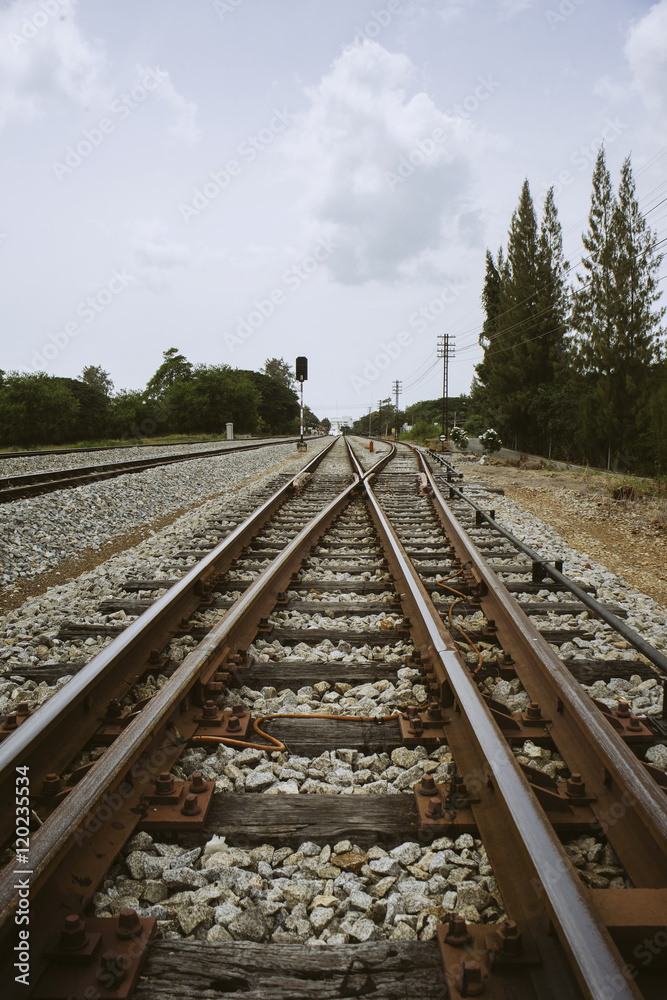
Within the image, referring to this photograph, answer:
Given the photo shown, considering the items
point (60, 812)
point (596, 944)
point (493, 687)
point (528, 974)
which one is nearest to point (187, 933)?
point (60, 812)

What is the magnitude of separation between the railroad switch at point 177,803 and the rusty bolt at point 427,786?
65 cm

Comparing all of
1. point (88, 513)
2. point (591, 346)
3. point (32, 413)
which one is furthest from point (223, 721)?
point (32, 413)

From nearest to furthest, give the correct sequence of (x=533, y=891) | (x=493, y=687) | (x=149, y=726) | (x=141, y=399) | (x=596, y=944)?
(x=596, y=944), (x=533, y=891), (x=149, y=726), (x=493, y=687), (x=141, y=399)

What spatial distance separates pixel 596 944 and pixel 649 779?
2.23 ft

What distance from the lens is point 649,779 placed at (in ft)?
5.25

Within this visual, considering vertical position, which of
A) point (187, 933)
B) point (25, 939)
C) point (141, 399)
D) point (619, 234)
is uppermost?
point (619, 234)

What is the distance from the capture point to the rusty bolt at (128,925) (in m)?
1.22

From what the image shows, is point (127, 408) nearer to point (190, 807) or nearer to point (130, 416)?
point (130, 416)

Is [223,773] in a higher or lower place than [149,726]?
lower

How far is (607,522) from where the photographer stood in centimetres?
721

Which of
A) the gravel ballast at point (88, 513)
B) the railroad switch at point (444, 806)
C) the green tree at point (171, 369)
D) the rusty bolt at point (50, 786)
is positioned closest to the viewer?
the railroad switch at point (444, 806)

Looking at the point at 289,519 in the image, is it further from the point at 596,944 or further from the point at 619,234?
the point at 619,234

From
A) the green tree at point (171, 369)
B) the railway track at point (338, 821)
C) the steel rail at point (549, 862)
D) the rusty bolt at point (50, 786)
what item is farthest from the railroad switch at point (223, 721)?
the green tree at point (171, 369)

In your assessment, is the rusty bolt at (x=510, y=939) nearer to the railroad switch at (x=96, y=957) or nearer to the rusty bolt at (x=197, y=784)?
the railroad switch at (x=96, y=957)
